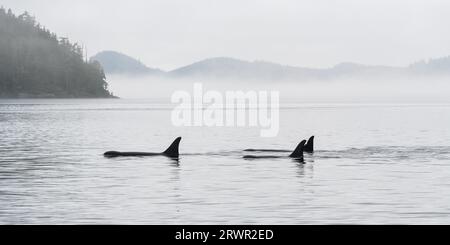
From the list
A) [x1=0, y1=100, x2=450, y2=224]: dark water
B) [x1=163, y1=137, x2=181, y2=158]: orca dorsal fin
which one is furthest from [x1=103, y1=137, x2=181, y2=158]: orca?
[x1=0, y1=100, x2=450, y2=224]: dark water

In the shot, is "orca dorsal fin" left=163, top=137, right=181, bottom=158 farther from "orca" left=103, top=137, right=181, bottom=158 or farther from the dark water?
the dark water

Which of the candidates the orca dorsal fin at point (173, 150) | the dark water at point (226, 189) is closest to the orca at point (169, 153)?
the orca dorsal fin at point (173, 150)

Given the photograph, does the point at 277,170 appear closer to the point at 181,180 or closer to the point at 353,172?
the point at 353,172

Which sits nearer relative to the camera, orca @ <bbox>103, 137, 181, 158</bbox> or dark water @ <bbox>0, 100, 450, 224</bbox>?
dark water @ <bbox>0, 100, 450, 224</bbox>

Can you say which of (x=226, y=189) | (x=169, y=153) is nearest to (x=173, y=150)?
(x=169, y=153)

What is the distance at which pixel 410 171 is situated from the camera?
179ft

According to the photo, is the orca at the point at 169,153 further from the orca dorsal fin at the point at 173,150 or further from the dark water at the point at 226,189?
the dark water at the point at 226,189

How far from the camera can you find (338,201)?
38469 mm

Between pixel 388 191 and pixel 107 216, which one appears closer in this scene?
pixel 107 216

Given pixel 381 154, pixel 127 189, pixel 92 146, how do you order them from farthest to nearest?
pixel 92 146 < pixel 381 154 < pixel 127 189

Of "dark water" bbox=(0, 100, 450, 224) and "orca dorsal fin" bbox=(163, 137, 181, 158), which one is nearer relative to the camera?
"dark water" bbox=(0, 100, 450, 224)

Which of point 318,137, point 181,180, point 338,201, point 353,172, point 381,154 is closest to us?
point 338,201
